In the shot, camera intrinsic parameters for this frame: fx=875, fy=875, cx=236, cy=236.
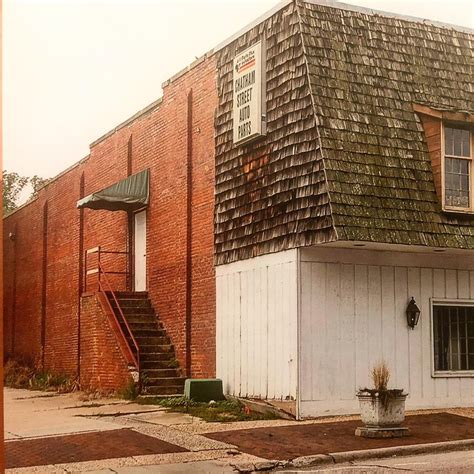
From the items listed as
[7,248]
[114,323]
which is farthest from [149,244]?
[7,248]

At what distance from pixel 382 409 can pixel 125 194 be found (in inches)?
447

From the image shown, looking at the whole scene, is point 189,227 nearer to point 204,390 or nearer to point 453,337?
point 204,390

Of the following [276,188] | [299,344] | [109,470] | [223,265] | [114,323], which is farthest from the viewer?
[114,323]

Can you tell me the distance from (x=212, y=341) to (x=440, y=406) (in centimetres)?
494

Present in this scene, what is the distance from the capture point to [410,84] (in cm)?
1625

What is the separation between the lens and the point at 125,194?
22.3 meters

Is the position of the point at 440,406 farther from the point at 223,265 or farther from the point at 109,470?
the point at 109,470

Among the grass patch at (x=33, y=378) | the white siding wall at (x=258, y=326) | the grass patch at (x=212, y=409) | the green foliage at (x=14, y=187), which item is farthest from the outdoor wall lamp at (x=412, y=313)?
the green foliage at (x=14, y=187)

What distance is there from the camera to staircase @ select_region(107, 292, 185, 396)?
62.2 feet

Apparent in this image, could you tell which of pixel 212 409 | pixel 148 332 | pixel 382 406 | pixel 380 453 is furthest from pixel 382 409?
pixel 148 332

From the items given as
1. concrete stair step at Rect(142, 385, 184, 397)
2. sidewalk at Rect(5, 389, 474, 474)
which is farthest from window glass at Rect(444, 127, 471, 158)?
concrete stair step at Rect(142, 385, 184, 397)

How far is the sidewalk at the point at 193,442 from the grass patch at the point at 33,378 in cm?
814

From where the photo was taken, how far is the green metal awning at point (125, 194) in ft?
72.7

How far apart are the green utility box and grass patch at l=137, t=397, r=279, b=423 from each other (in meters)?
0.16
